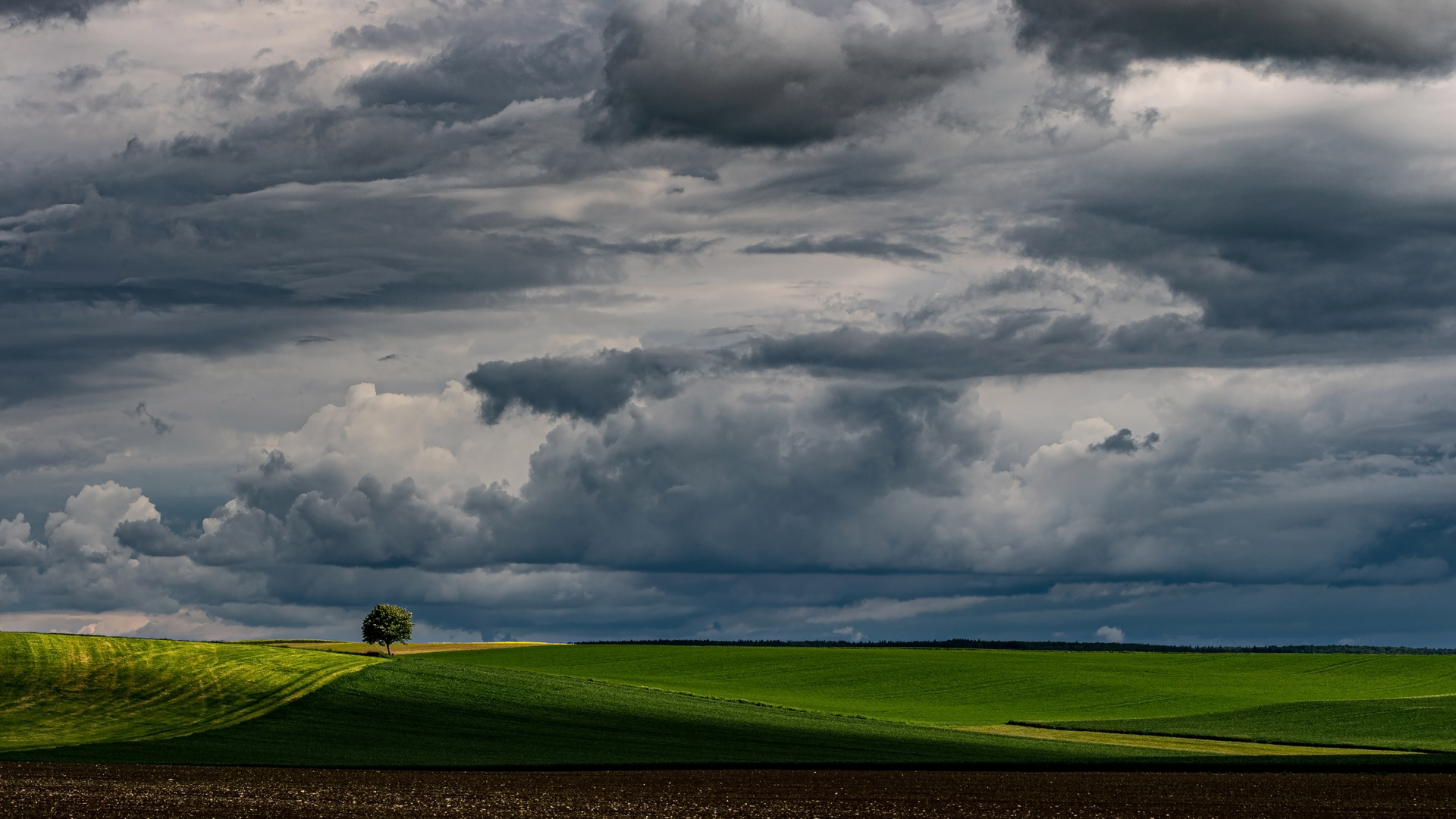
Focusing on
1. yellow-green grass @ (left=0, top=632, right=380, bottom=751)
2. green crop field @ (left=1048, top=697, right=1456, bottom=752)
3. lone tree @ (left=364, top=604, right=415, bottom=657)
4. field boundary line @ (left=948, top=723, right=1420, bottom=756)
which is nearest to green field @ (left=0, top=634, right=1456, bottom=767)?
yellow-green grass @ (left=0, top=632, right=380, bottom=751)

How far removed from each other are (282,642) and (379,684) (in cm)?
9497

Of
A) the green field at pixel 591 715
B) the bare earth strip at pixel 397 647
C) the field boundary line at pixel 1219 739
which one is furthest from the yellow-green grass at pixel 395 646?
the field boundary line at pixel 1219 739

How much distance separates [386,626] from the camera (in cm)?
14562

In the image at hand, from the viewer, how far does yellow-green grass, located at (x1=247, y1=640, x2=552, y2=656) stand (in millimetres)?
154000

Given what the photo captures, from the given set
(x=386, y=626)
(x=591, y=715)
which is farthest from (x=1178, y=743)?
(x=386, y=626)

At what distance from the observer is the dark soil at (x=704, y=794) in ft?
134

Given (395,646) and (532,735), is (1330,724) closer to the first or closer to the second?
(532,735)

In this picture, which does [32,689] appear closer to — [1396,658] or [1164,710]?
[1164,710]

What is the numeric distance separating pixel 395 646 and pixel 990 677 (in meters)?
69.8

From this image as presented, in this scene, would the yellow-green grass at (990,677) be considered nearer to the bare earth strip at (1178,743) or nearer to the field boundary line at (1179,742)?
the field boundary line at (1179,742)

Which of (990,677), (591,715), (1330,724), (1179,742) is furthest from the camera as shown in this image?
(990,677)

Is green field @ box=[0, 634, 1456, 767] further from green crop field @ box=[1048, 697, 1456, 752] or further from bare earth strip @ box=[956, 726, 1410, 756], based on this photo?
bare earth strip @ box=[956, 726, 1410, 756]

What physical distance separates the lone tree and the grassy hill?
5032cm

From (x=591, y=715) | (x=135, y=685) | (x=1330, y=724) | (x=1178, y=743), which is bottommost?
(x=1178, y=743)
